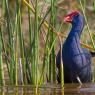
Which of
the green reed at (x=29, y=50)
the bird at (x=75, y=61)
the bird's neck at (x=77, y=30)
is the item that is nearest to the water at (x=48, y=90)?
the green reed at (x=29, y=50)

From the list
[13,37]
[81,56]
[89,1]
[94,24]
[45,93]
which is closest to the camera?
[45,93]

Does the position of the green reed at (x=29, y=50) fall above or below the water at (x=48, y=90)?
above

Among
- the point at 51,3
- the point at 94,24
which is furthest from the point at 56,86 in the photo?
the point at 94,24

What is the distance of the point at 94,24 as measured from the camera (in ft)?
33.4

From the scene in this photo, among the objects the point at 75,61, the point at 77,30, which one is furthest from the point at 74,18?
the point at 75,61

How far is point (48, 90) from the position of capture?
20.2ft

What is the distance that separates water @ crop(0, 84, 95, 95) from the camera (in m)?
5.91

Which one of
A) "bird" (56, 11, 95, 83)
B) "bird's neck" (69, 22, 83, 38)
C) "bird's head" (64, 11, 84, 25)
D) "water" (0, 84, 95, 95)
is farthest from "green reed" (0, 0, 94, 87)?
"bird's head" (64, 11, 84, 25)

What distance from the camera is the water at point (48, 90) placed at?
19.4 ft

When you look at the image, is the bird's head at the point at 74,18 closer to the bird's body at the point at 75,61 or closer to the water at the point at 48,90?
the bird's body at the point at 75,61

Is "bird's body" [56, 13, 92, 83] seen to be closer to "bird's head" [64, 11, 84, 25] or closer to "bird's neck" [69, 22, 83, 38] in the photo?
"bird's neck" [69, 22, 83, 38]

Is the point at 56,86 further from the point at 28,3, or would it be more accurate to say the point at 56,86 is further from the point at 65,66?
the point at 28,3

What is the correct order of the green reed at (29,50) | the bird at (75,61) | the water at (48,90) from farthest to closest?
the bird at (75,61) < the green reed at (29,50) < the water at (48,90)

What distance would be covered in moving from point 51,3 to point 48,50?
59cm
